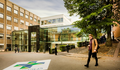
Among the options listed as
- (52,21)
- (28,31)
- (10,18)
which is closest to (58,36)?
(28,31)

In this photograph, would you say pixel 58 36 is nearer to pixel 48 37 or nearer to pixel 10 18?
pixel 48 37

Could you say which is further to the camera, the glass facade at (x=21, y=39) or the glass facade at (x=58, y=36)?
the glass facade at (x=21, y=39)

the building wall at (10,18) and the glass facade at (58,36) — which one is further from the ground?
the building wall at (10,18)

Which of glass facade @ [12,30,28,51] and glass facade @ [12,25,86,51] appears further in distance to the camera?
glass facade @ [12,30,28,51]

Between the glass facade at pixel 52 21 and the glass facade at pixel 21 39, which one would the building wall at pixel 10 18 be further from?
the glass facade at pixel 52 21

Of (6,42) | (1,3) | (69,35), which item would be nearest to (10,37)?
(6,42)

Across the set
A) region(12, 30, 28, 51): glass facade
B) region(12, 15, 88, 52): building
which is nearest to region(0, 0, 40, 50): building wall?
region(12, 30, 28, 51): glass facade

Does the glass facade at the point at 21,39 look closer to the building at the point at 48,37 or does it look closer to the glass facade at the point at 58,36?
the building at the point at 48,37

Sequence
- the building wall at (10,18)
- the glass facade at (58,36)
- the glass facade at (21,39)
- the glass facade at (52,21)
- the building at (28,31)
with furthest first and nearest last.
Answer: the glass facade at (52,21)
the building wall at (10,18)
the glass facade at (21,39)
the glass facade at (58,36)
the building at (28,31)

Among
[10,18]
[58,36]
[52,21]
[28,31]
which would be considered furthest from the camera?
[52,21]

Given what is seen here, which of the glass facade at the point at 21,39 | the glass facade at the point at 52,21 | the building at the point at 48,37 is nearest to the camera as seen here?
the building at the point at 48,37

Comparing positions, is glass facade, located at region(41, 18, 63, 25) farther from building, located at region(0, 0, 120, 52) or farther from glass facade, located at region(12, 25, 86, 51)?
glass facade, located at region(12, 25, 86, 51)

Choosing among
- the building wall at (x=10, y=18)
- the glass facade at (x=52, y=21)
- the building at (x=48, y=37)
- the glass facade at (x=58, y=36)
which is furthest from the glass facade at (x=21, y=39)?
the glass facade at (x=52, y=21)

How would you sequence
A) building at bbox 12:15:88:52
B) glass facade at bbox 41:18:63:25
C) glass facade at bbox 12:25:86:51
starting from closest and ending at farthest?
building at bbox 12:15:88:52, glass facade at bbox 12:25:86:51, glass facade at bbox 41:18:63:25
